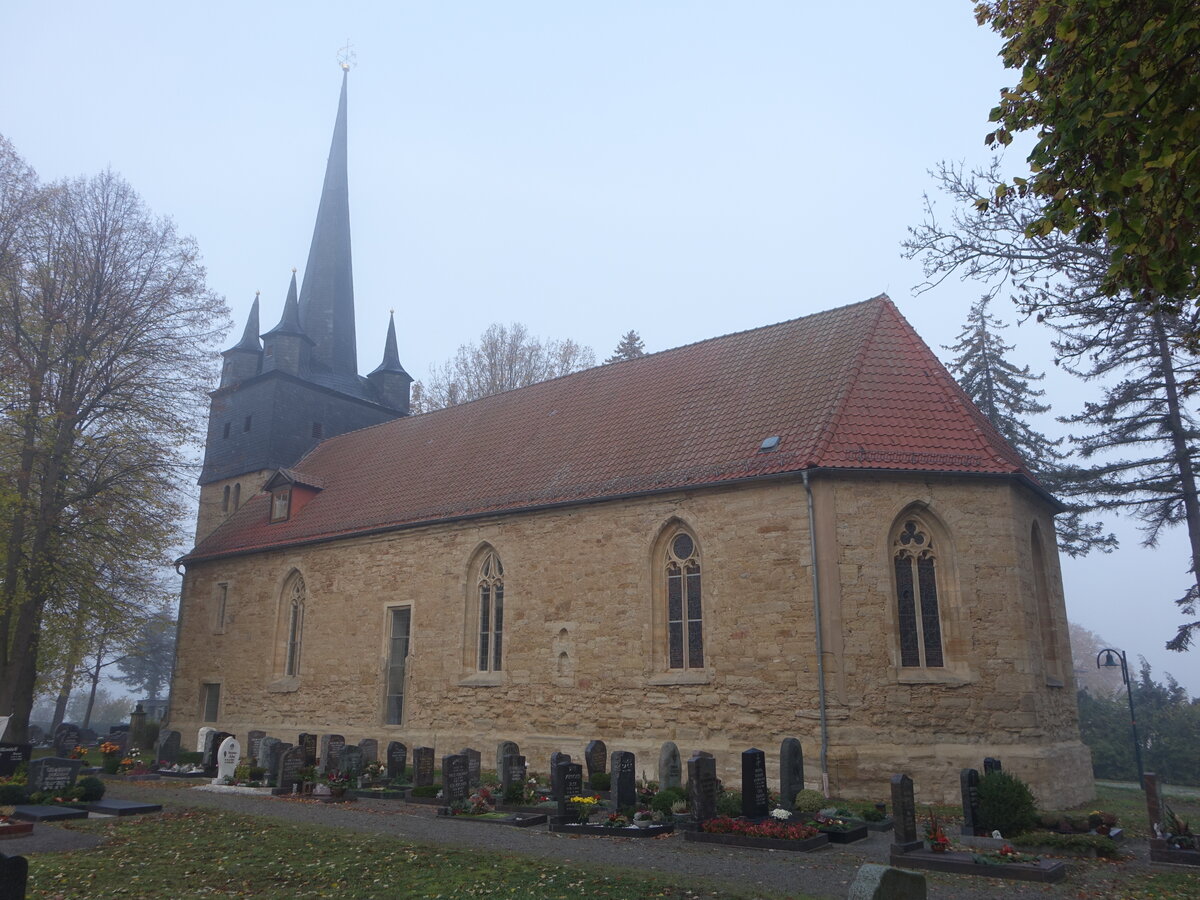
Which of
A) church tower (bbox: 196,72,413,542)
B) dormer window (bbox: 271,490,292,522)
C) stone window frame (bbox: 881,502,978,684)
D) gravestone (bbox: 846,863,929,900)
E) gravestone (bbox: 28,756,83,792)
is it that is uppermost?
church tower (bbox: 196,72,413,542)

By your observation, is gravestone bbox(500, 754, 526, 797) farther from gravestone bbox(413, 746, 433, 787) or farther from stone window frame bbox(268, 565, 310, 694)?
stone window frame bbox(268, 565, 310, 694)

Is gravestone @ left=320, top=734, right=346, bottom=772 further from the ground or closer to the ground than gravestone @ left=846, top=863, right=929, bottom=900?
further from the ground

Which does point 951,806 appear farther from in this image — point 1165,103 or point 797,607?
point 1165,103

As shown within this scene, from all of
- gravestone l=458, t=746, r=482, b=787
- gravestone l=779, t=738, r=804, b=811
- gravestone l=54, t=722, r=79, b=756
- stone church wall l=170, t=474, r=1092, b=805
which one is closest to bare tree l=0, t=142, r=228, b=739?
gravestone l=54, t=722, r=79, b=756

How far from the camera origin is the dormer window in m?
25.4

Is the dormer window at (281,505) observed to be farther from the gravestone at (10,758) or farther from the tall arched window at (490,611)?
the gravestone at (10,758)

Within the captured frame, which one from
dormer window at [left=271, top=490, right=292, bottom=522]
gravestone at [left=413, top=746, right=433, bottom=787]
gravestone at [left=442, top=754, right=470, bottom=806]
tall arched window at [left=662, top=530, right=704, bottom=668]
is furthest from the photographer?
dormer window at [left=271, top=490, right=292, bottom=522]

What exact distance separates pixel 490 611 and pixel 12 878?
46.1ft

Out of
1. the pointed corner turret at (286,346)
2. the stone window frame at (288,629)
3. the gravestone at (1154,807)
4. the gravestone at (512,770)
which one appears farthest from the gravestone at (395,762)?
the pointed corner turret at (286,346)

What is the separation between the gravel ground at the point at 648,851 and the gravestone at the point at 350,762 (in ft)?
6.52

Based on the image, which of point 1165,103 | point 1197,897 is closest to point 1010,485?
point 1197,897

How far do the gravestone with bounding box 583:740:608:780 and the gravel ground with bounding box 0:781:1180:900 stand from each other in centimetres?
273

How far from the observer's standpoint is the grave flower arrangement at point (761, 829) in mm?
10648

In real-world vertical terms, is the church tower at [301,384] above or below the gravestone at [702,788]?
above
